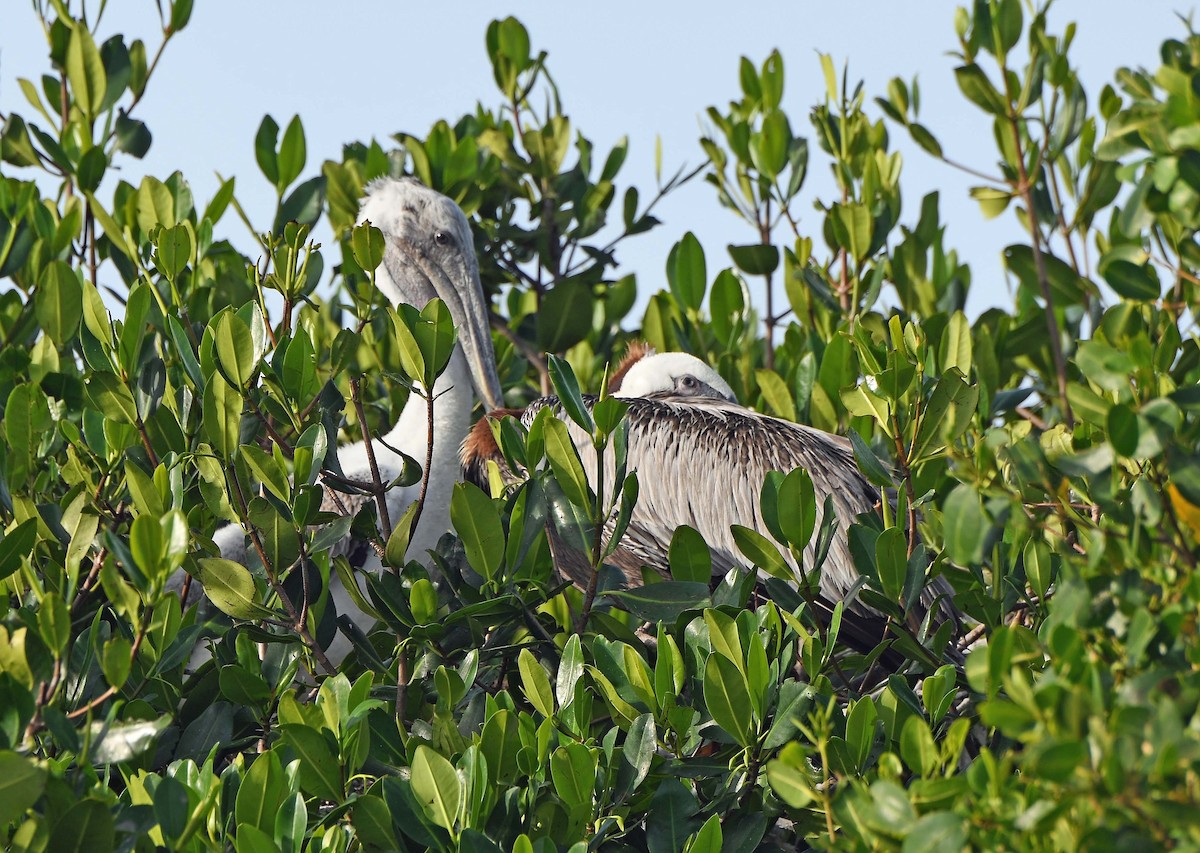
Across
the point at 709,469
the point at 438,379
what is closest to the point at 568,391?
the point at 709,469

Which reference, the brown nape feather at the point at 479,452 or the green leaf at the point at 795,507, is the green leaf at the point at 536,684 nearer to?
the green leaf at the point at 795,507

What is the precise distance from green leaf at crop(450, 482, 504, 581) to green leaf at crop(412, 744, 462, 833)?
476mm

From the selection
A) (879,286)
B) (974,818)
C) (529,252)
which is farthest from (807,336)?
(974,818)

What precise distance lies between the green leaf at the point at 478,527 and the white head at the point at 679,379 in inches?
111

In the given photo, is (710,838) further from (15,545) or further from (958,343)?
(958,343)

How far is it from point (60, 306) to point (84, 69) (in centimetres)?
160

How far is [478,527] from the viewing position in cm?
235

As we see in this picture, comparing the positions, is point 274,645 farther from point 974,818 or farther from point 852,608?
point 852,608

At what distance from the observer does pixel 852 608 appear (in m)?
4.28

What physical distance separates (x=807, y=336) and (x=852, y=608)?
113 centimetres

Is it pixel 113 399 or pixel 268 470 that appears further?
pixel 113 399

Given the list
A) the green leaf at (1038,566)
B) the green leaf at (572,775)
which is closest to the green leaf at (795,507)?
the green leaf at (1038,566)

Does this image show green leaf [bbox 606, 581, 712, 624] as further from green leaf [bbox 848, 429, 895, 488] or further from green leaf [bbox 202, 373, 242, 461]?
green leaf [bbox 202, 373, 242, 461]

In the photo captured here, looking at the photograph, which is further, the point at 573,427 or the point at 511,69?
the point at 511,69
